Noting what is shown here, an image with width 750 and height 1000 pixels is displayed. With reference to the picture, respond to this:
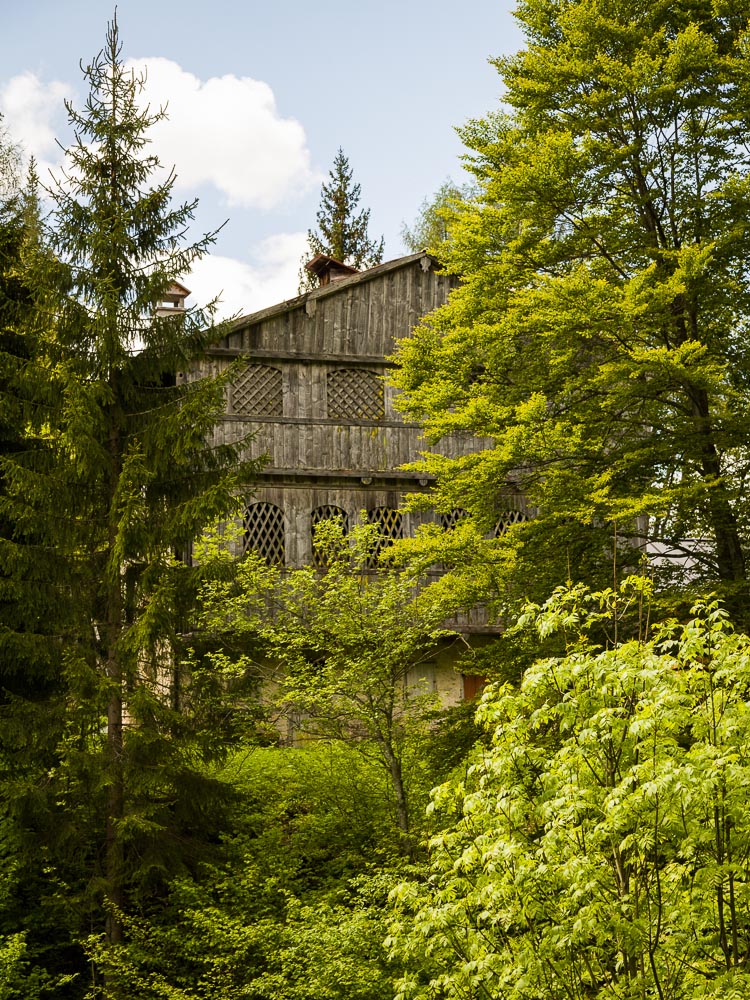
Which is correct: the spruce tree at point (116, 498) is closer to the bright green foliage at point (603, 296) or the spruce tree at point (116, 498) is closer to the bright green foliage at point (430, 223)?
the bright green foliage at point (603, 296)

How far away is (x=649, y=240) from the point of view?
16.8 m

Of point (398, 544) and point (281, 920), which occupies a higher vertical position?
point (398, 544)

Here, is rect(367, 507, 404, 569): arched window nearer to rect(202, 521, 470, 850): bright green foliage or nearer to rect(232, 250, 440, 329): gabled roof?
rect(232, 250, 440, 329): gabled roof

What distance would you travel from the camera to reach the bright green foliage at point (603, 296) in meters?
15.2

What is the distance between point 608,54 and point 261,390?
918 cm

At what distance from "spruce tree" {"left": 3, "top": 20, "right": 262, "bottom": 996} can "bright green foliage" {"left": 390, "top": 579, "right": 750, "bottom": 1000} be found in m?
5.42

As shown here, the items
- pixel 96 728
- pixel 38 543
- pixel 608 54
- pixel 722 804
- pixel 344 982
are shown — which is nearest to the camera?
pixel 722 804

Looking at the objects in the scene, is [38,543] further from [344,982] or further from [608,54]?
[608,54]

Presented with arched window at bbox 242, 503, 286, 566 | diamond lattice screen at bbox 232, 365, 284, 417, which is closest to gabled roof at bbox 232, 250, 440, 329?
diamond lattice screen at bbox 232, 365, 284, 417

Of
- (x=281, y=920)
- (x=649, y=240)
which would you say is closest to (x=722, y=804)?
(x=281, y=920)

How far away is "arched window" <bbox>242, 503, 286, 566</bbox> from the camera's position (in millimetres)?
22391

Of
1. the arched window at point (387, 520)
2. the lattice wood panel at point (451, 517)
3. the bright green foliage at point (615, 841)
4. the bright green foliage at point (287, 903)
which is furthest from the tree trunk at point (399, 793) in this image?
the lattice wood panel at point (451, 517)

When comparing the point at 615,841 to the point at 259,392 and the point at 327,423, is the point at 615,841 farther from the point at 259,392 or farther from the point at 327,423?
the point at 259,392

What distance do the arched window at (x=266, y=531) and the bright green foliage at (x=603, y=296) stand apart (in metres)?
5.92
